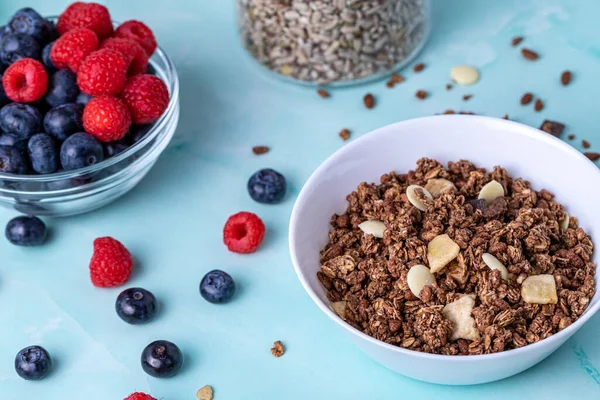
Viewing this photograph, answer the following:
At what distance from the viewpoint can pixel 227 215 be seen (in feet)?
5.45

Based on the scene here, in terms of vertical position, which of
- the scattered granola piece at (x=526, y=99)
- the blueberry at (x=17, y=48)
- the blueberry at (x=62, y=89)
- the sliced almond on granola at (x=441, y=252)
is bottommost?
the scattered granola piece at (x=526, y=99)

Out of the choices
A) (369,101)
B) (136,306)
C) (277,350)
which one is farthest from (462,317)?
(369,101)

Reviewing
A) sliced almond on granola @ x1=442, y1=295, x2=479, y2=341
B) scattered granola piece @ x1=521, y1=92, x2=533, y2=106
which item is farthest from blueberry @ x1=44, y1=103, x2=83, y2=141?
scattered granola piece @ x1=521, y1=92, x2=533, y2=106

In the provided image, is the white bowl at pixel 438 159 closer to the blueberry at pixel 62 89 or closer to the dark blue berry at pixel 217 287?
the dark blue berry at pixel 217 287

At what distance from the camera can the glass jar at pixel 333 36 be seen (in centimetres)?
173

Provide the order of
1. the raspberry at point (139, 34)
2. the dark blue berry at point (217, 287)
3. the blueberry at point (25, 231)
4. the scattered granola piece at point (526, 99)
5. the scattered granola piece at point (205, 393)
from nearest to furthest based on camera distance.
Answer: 1. the scattered granola piece at point (205, 393)
2. the dark blue berry at point (217, 287)
3. the blueberry at point (25, 231)
4. the raspberry at point (139, 34)
5. the scattered granola piece at point (526, 99)

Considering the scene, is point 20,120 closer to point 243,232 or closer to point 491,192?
point 243,232

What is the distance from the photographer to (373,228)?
4.62ft

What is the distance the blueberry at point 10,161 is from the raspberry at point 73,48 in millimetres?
192

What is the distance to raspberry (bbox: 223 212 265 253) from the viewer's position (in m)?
1.56

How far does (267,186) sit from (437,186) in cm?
35

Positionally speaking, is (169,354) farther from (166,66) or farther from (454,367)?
(166,66)

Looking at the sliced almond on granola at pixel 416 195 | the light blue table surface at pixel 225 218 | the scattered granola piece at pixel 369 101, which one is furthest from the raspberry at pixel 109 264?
the scattered granola piece at pixel 369 101

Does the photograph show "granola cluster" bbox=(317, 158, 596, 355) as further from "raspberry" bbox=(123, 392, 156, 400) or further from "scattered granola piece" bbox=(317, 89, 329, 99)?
"scattered granola piece" bbox=(317, 89, 329, 99)
